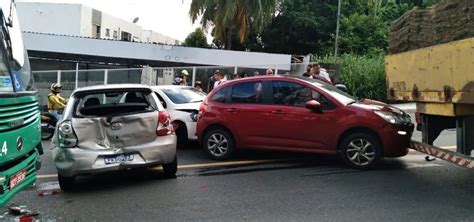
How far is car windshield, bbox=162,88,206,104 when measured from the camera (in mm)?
11080

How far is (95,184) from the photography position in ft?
25.6

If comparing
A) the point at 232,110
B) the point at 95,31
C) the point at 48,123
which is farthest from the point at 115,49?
the point at 232,110

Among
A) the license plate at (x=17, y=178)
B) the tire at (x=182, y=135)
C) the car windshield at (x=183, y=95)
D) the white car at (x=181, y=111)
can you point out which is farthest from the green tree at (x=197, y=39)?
the license plate at (x=17, y=178)

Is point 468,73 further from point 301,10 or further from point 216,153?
point 301,10

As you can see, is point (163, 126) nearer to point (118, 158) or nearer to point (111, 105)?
point (118, 158)

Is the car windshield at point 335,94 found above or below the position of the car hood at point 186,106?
above

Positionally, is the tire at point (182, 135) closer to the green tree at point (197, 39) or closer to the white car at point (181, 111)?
the white car at point (181, 111)

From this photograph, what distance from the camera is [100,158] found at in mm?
7176

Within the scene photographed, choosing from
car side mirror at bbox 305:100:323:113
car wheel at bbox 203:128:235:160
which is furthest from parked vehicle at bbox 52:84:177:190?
car side mirror at bbox 305:100:323:113

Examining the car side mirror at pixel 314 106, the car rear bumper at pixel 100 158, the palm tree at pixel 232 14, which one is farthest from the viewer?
the palm tree at pixel 232 14

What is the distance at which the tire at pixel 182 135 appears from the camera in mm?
10695

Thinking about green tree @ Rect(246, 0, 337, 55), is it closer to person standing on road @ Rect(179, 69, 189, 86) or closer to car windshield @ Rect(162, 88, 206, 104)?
person standing on road @ Rect(179, 69, 189, 86)

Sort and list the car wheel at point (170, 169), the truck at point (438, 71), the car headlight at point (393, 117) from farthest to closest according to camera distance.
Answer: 1. the car headlight at point (393, 117)
2. the car wheel at point (170, 169)
3. the truck at point (438, 71)

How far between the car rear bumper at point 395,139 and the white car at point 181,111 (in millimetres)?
4030
